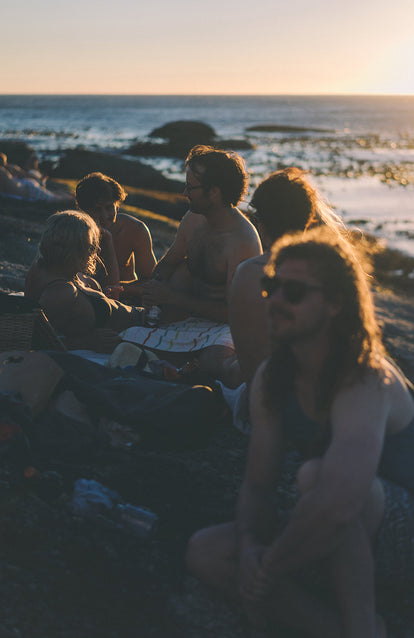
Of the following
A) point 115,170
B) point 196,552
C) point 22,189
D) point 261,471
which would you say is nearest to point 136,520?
point 196,552

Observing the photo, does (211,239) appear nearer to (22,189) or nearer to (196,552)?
(196,552)

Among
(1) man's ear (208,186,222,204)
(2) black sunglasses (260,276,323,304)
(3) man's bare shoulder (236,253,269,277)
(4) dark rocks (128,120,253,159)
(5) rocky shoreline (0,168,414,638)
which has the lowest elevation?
(5) rocky shoreline (0,168,414,638)

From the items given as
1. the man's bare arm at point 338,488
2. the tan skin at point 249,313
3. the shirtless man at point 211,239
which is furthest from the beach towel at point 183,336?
the man's bare arm at point 338,488

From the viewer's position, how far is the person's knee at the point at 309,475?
206cm

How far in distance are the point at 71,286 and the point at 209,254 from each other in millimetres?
1166

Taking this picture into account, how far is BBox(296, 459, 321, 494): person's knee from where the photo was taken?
206 centimetres

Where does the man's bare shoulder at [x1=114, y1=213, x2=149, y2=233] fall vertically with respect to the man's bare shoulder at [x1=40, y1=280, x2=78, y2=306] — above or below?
above

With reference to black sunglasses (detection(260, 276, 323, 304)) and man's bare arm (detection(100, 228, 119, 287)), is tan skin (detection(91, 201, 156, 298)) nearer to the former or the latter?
man's bare arm (detection(100, 228, 119, 287))

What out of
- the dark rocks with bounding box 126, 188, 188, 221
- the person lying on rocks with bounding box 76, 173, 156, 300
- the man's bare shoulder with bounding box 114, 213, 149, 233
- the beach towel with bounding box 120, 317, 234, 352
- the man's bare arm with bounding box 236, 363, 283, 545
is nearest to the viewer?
the man's bare arm with bounding box 236, 363, 283, 545

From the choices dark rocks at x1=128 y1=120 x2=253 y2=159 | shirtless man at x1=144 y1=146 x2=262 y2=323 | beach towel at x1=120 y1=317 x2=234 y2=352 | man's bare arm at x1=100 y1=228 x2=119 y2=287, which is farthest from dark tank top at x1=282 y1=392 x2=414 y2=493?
dark rocks at x1=128 y1=120 x2=253 y2=159

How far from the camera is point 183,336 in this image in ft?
14.6

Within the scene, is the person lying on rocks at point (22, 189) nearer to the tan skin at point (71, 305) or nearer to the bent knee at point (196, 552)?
the tan skin at point (71, 305)

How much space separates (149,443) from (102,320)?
1.23m

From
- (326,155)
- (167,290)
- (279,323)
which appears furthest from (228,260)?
(326,155)
